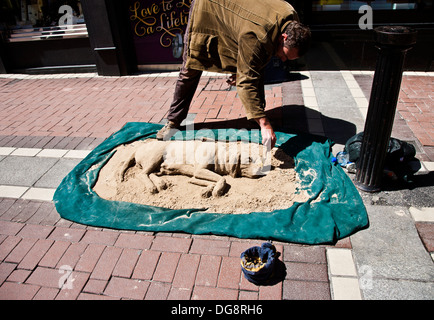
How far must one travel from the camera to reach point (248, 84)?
346 centimetres

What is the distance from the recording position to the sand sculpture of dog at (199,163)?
3473mm

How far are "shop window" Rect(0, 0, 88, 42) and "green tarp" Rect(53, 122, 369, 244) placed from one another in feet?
16.8

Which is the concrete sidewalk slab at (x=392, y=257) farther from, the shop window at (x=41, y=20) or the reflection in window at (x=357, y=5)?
the shop window at (x=41, y=20)

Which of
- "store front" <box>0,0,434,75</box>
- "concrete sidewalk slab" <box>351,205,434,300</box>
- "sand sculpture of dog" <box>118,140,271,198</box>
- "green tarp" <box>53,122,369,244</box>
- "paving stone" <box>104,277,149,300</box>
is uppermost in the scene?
"store front" <box>0,0,434,75</box>

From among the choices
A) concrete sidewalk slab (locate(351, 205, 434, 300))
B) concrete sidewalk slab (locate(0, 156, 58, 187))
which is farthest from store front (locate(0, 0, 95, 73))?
concrete sidewalk slab (locate(351, 205, 434, 300))

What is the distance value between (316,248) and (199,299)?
1.08m

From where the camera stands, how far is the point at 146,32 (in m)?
7.21

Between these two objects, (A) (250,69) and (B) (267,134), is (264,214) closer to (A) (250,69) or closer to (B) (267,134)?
(B) (267,134)

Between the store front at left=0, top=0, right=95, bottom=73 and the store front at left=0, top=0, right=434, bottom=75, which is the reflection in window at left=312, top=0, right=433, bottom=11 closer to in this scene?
the store front at left=0, top=0, right=434, bottom=75

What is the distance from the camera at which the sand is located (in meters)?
3.20

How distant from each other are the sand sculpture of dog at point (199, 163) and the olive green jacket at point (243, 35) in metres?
0.47

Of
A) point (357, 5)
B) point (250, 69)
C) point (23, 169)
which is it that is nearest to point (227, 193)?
point (250, 69)
